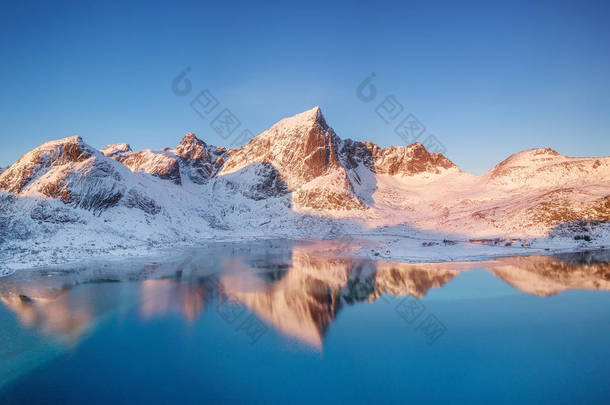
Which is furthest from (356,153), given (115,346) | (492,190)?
(115,346)

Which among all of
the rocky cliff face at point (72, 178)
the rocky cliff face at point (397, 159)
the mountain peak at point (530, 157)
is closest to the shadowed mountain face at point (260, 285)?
the rocky cliff face at point (72, 178)

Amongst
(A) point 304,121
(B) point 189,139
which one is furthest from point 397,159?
(B) point 189,139

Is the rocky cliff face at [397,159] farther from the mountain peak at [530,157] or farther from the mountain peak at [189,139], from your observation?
the mountain peak at [189,139]

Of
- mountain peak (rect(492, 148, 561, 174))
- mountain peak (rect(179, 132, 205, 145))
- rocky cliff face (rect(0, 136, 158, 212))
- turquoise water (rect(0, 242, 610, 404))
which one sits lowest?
mountain peak (rect(492, 148, 561, 174))

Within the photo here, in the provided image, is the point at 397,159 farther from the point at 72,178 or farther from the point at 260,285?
the point at 260,285

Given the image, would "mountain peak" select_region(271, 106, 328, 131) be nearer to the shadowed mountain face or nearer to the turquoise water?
the shadowed mountain face

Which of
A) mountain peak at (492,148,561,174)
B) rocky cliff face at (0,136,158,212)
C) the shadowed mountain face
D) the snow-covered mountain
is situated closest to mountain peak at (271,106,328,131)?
the snow-covered mountain
